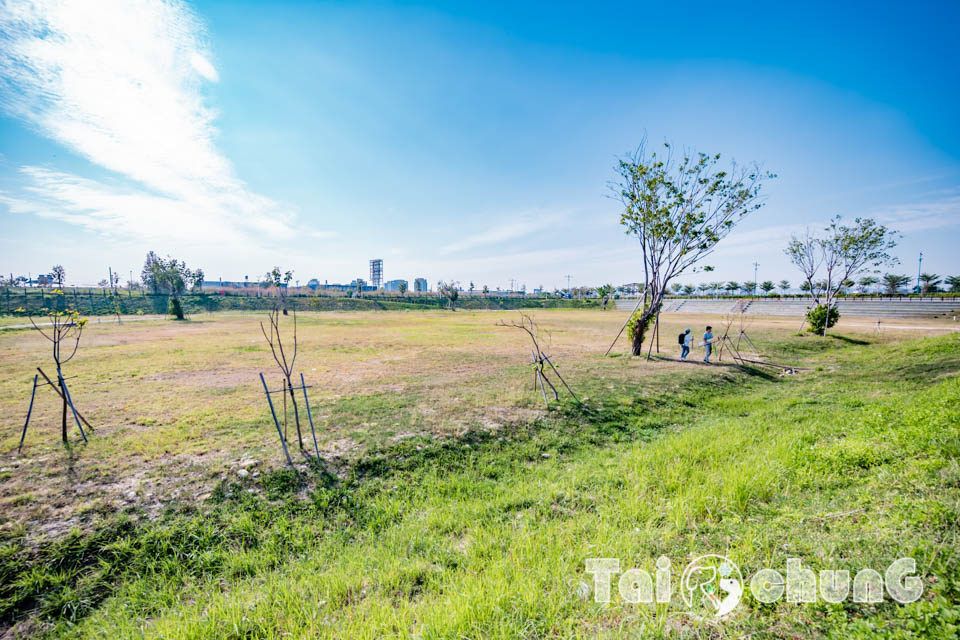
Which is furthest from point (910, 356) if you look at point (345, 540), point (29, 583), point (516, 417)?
point (29, 583)

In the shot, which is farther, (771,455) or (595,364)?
(595,364)

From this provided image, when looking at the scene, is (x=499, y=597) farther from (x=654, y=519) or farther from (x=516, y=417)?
(x=516, y=417)

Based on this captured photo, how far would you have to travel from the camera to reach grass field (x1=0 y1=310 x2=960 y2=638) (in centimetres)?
355

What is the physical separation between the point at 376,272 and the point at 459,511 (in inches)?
6515

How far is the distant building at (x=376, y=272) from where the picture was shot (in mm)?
161750

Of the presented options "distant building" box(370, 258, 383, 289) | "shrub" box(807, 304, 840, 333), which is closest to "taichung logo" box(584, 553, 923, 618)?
"shrub" box(807, 304, 840, 333)

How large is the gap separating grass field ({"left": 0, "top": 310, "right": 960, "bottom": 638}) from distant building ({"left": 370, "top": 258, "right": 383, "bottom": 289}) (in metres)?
155

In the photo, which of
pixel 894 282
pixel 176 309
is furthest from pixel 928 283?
pixel 176 309

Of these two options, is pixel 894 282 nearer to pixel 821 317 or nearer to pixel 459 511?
pixel 821 317

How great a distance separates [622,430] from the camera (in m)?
9.80

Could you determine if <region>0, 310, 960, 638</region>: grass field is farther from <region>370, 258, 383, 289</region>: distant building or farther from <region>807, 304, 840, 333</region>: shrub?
<region>370, 258, 383, 289</region>: distant building

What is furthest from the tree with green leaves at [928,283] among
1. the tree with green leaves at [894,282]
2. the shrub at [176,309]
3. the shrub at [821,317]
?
the shrub at [176,309]

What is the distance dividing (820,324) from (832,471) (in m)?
32.6

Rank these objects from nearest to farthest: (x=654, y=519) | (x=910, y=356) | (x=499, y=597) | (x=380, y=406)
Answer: (x=499, y=597) → (x=654, y=519) → (x=380, y=406) → (x=910, y=356)
